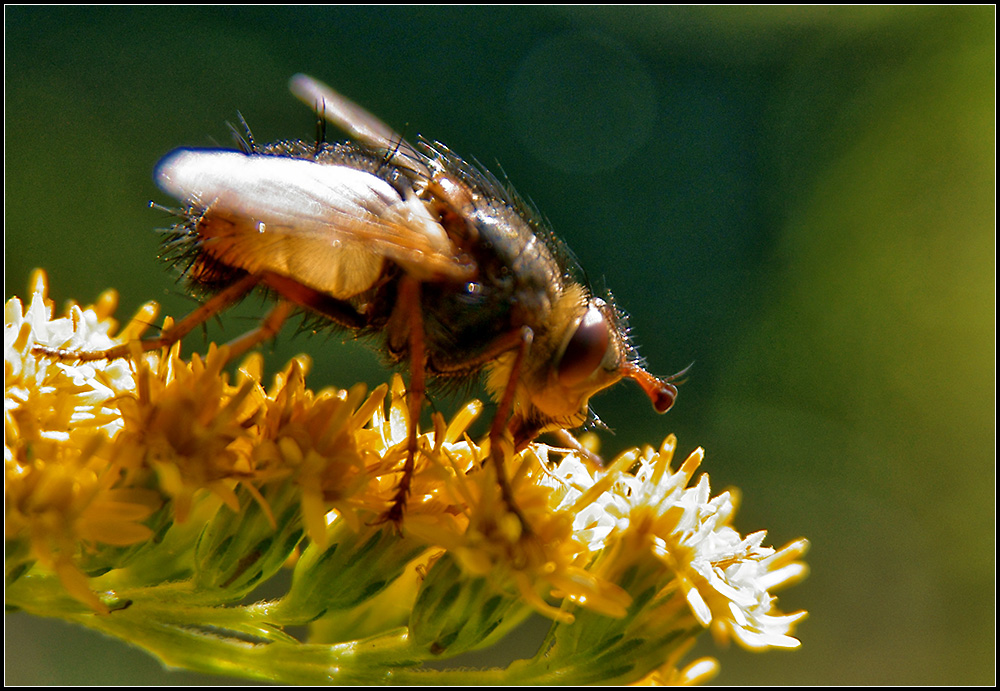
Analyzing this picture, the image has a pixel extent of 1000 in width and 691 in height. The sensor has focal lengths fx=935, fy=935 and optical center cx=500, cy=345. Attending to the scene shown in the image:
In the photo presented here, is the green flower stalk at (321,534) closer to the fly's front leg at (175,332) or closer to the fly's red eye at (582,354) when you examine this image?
the fly's front leg at (175,332)

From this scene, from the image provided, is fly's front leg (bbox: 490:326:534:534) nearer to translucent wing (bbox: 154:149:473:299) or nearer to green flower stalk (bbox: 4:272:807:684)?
green flower stalk (bbox: 4:272:807:684)

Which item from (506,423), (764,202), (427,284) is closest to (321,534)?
(506,423)

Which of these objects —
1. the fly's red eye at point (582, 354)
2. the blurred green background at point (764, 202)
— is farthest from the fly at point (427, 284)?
the blurred green background at point (764, 202)

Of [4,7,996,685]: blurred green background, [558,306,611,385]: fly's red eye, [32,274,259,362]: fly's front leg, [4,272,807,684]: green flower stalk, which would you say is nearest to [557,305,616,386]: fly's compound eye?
[558,306,611,385]: fly's red eye

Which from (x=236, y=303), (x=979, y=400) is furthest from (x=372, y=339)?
(x=979, y=400)

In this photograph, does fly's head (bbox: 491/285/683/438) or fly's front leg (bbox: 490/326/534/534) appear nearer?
fly's front leg (bbox: 490/326/534/534)

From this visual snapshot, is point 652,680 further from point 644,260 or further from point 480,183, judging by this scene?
point 644,260
